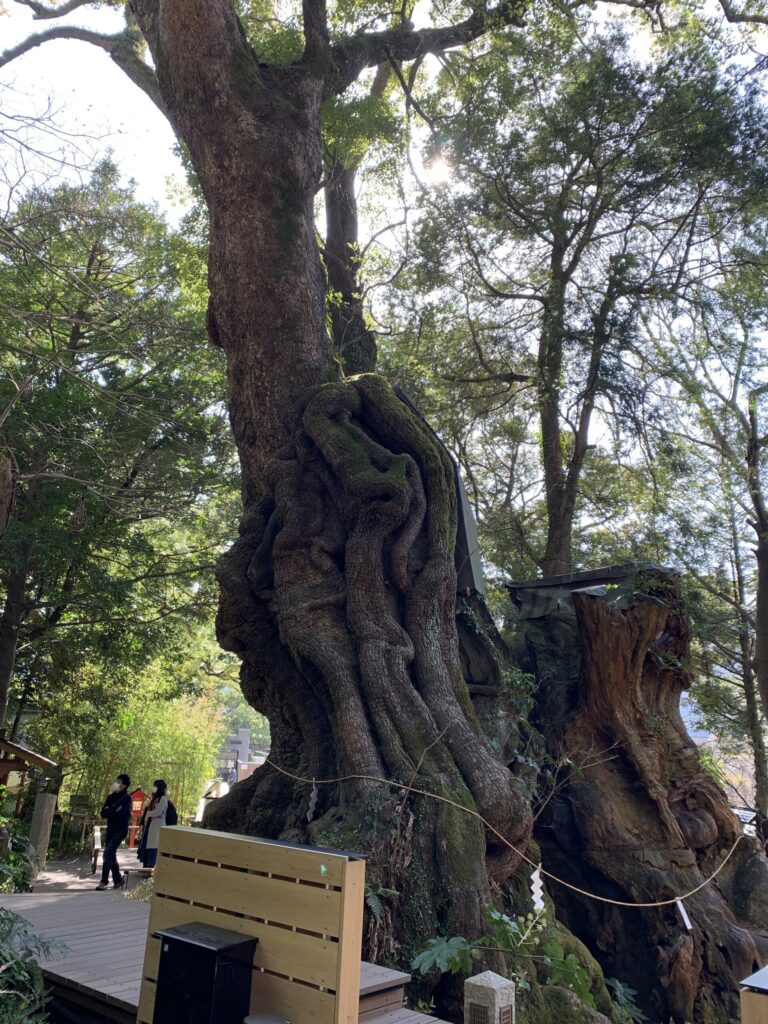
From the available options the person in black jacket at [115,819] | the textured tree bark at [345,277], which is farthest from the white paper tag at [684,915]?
the person in black jacket at [115,819]

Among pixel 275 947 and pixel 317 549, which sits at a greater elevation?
pixel 317 549

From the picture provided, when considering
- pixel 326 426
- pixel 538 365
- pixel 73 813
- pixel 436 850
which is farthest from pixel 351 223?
pixel 73 813

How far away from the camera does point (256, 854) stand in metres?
3.38

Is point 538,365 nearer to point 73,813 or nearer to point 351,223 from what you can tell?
point 351,223

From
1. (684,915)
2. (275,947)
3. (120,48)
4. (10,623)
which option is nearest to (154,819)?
(10,623)

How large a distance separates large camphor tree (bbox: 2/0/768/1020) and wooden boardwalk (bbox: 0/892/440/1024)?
88 cm

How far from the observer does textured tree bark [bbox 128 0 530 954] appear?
510 centimetres

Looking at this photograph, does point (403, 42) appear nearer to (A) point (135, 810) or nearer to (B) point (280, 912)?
(B) point (280, 912)

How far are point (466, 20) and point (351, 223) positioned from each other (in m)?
3.53

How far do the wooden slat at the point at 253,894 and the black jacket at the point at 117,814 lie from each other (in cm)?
636

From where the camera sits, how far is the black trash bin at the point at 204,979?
119 inches

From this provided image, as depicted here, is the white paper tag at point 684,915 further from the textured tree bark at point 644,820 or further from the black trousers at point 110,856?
the black trousers at point 110,856

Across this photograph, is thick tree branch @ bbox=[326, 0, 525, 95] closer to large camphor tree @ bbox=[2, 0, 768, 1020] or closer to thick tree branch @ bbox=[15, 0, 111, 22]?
large camphor tree @ bbox=[2, 0, 768, 1020]

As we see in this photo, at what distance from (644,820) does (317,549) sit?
4.39m
